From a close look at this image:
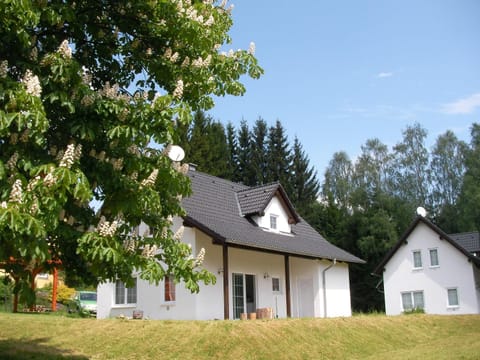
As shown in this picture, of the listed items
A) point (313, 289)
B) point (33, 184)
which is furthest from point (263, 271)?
point (33, 184)

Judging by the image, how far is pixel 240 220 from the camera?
22859 mm

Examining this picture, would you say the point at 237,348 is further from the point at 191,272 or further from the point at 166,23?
the point at 166,23

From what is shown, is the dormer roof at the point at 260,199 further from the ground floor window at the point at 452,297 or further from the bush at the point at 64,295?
the bush at the point at 64,295

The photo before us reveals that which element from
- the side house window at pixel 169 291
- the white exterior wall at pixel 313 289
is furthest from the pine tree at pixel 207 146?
the side house window at pixel 169 291

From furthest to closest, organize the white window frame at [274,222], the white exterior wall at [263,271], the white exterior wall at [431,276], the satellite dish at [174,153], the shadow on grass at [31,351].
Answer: the white exterior wall at [431,276] → the white window frame at [274,222] → the white exterior wall at [263,271] → the shadow on grass at [31,351] → the satellite dish at [174,153]

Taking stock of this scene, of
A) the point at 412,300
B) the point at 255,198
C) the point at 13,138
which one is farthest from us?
the point at 412,300

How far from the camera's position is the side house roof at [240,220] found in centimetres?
1981

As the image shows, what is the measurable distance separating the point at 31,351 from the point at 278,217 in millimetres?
14144

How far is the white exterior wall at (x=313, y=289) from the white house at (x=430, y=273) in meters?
8.54

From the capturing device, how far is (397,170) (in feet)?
184

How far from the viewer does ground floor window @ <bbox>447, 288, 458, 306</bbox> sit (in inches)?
1227

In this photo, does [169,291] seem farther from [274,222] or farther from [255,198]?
[274,222]

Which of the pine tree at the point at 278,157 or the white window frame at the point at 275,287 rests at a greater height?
the pine tree at the point at 278,157

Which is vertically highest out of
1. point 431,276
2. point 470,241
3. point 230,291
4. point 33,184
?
point 470,241
